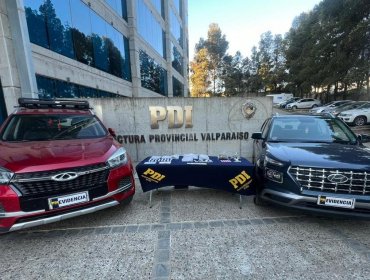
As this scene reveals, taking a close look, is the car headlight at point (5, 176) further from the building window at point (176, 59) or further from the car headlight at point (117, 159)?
the building window at point (176, 59)

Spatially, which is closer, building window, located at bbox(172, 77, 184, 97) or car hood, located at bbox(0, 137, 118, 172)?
car hood, located at bbox(0, 137, 118, 172)

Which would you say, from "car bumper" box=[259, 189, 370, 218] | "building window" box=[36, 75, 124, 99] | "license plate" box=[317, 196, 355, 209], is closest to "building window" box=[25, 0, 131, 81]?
"building window" box=[36, 75, 124, 99]

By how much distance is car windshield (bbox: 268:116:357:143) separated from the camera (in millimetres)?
4215

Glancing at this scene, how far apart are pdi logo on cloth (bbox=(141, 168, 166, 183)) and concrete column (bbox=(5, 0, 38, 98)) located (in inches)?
221

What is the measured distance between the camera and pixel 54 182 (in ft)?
9.49

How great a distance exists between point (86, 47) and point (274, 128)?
37.3ft

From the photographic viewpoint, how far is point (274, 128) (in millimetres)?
4637

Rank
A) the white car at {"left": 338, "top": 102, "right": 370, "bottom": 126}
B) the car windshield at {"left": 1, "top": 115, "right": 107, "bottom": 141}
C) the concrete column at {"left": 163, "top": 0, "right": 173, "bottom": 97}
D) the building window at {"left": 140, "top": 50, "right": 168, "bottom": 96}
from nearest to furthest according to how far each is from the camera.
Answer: the car windshield at {"left": 1, "top": 115, "right": 107, "bottom": 141} < the white car at {"left": 338, "top": 102, "right": 370, "bottom": 126} < the building window at {"left": 140, "top": 50, "right": 168, "bottom": 96} < the concrete column at {"left": 163, "top": 0, "right": 173, "bottom": 97}

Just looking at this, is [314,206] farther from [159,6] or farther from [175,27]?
[175,27]

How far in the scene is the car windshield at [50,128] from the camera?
387 centimetres

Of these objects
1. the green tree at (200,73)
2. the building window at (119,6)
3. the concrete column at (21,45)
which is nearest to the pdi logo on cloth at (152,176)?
the concrete column at (21,45)

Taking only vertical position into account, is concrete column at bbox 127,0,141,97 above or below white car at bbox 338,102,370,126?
above

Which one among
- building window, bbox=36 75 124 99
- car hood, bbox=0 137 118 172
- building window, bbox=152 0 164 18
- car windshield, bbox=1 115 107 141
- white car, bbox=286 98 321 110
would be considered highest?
building window, bbox=152 0 164 18

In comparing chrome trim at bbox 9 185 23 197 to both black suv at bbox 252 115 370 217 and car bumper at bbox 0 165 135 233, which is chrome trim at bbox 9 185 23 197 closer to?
car bumper at bbox 0 165 135 233
